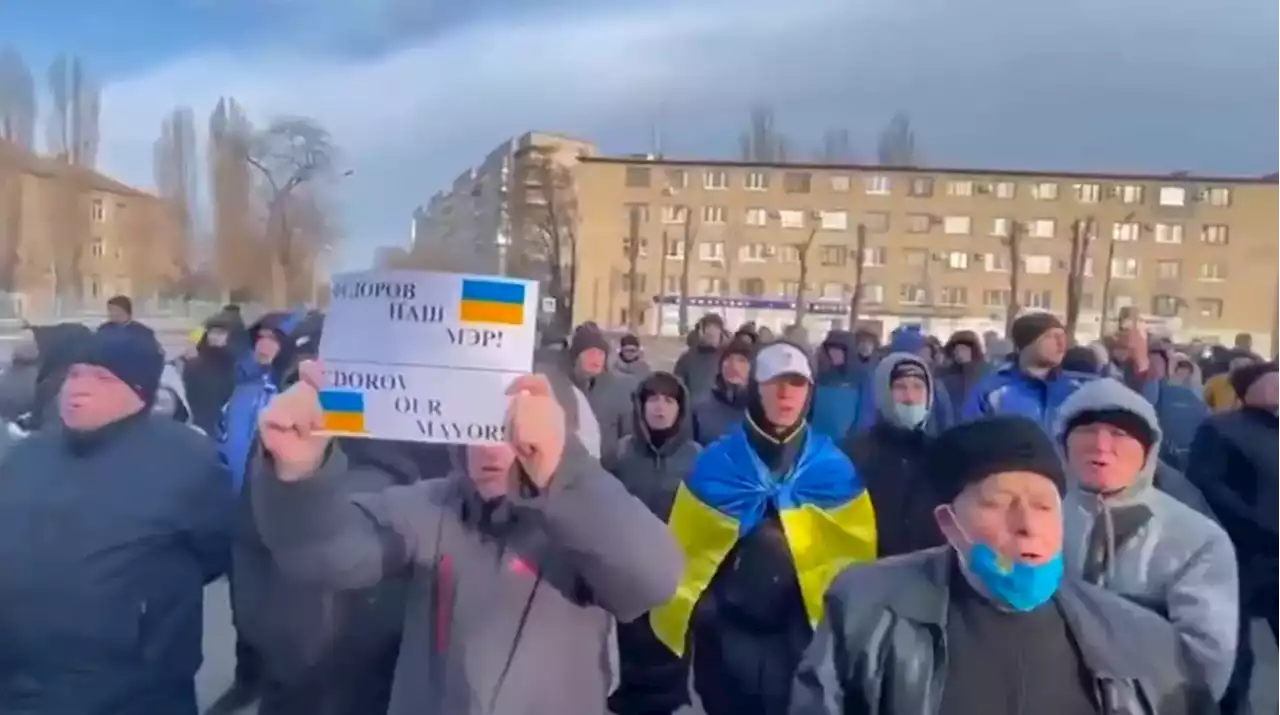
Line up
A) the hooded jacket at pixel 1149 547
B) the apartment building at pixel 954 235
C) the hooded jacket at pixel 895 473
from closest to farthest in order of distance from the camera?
the hooded jacket at pixel 1149 547
the hooded jacket at pixel 895 473
the apartment building at pixel 954 235

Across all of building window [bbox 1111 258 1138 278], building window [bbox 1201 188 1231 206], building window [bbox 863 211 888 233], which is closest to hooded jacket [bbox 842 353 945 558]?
building window [bbox 863 211 888 233]

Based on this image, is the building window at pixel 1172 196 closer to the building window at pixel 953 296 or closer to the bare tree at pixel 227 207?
the building window at pixel 953 296

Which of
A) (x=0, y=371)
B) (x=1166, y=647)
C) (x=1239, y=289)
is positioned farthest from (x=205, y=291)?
(x=1239, y=289)

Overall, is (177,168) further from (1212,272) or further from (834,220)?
(1212,272)

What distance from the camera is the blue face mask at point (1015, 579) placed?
112 inches

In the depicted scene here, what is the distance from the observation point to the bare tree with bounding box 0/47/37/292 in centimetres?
4553

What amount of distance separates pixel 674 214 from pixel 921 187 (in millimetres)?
12152

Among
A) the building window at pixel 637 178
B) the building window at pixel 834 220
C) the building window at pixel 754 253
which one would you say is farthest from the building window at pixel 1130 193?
the building window at pixel 637 178

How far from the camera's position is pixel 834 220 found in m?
72.2

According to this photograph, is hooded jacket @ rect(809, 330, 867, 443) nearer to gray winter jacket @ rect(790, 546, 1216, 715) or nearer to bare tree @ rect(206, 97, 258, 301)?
gray winter jacket @ rect(790, 546, 1216, 715)

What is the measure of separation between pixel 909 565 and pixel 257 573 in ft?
7.19

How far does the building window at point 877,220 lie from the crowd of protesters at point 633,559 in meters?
66.6

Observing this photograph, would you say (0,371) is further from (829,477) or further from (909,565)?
(909,565)

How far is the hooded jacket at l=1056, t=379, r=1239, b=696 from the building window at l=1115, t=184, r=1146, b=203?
Result: 2838 inches
